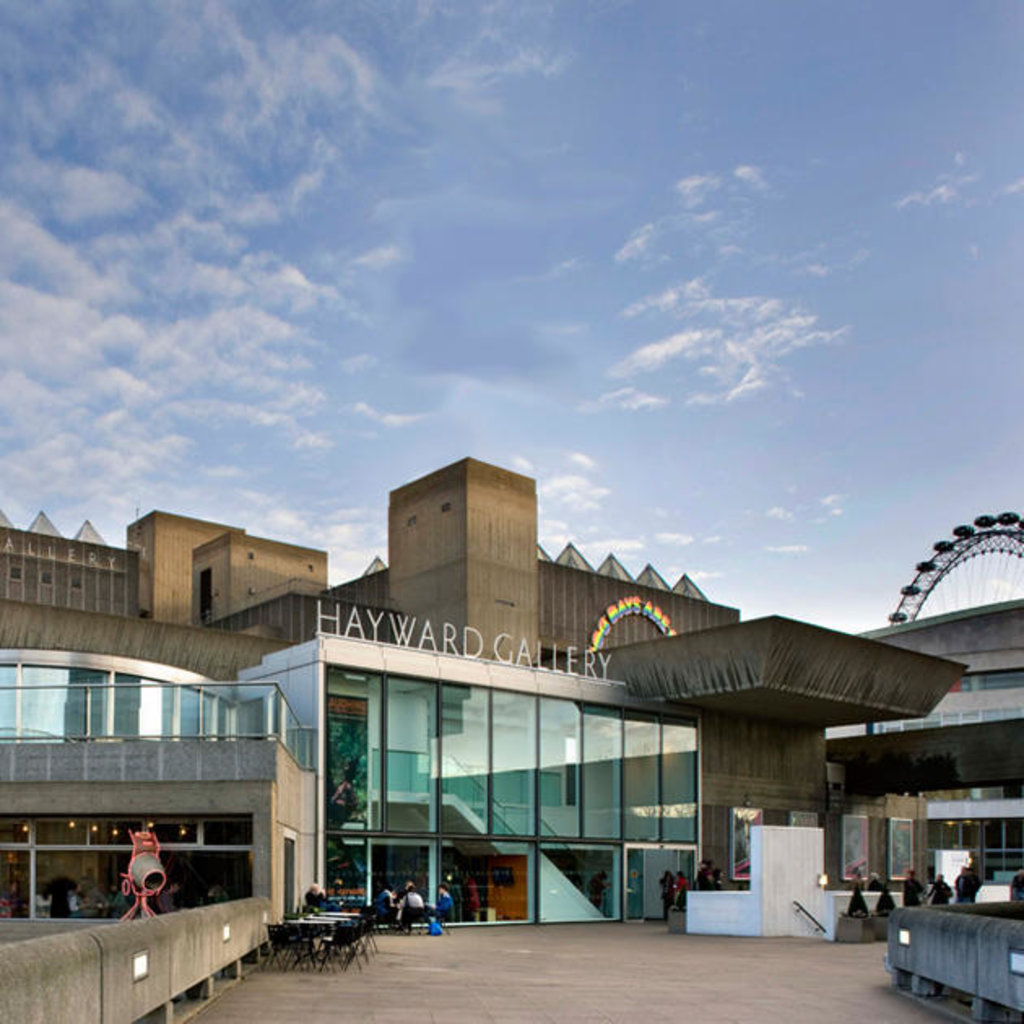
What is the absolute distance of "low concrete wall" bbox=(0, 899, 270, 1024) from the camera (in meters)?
7.68

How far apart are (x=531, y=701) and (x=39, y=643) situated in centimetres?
1449

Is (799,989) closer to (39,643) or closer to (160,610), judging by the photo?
(39,643)

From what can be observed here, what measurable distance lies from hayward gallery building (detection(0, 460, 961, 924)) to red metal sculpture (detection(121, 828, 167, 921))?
0.98 metres

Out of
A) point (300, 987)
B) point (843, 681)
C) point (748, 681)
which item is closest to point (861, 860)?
point (843, 681)

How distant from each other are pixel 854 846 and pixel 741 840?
23.9 ft

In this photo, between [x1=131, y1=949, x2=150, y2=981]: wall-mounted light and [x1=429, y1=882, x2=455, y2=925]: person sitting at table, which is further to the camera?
[x1=429, y1=882, x2=455, y2=925]: person sitting at table

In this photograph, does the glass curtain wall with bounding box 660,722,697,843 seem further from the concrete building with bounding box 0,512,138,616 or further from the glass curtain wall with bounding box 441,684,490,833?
the concrete building with bounding box 0,512,138,616

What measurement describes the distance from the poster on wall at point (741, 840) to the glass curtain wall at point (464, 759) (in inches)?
399

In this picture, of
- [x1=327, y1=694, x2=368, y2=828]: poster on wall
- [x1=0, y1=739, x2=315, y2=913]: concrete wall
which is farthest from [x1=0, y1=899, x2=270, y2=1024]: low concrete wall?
[x1=327, y1=694, x2=368, y2=828]: poster on wall

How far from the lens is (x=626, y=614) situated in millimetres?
56000

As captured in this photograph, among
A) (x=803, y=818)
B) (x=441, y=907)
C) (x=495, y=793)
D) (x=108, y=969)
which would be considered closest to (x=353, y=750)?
(x=441, y=907)

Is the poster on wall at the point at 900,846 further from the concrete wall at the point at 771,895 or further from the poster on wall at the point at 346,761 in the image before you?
the poster on wall at the point at 346,761

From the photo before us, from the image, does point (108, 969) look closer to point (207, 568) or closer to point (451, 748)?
point (451, 748)

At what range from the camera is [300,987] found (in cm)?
1675
